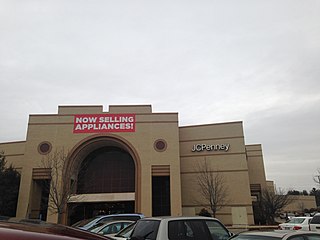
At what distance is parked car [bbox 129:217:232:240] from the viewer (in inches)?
289

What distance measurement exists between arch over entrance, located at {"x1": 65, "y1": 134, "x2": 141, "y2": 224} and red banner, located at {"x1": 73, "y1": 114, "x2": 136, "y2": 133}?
3.26 feet

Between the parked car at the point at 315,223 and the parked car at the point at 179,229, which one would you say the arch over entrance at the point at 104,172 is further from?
the parked car at the point at 179,229

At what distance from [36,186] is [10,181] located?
2697 mm

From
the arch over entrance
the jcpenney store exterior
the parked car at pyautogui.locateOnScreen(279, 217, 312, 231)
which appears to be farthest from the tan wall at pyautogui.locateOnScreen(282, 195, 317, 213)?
the parked car at pyautogui.locateOnScreen(279, 217, 312, 231)

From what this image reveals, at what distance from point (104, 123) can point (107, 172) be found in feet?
20.6

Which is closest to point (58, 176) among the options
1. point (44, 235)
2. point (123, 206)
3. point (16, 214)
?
point (16, 214)

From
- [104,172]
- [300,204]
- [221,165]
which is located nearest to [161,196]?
[104,172]

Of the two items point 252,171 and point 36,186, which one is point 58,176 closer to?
point 36,186

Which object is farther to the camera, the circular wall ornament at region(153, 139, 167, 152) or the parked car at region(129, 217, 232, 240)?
the circular wall ornament at region(153, 139, 167, 152)

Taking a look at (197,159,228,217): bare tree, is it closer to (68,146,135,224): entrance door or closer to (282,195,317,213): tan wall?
(68,146,135,224): entrance door

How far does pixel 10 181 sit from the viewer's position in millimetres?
32281

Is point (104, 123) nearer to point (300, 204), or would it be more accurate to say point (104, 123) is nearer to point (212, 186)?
point (212, 186)

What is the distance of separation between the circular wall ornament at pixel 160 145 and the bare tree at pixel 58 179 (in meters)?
9.61

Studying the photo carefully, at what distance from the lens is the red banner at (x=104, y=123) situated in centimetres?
3362
